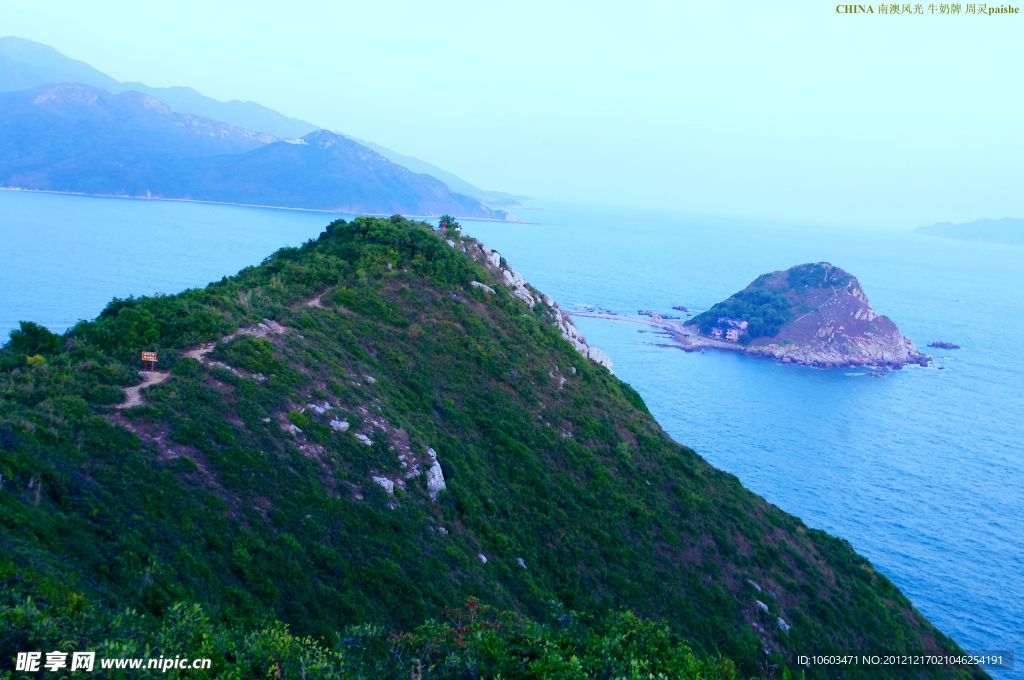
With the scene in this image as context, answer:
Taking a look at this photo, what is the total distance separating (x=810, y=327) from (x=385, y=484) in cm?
12223

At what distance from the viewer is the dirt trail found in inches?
761

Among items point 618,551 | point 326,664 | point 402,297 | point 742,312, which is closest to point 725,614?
point 618,551

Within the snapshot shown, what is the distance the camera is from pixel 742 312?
13362 cm

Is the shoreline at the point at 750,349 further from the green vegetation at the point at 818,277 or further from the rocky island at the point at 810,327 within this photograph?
the green vegetation at the point at 818,277

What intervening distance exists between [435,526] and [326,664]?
10602mm

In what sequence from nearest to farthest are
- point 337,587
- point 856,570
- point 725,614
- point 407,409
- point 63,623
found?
1. point 63,623
2. point 337,587
3. point 725,614
4. point 407,409
5. point 856,570

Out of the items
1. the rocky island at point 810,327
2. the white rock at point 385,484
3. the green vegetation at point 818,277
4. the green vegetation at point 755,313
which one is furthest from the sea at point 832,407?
the white rock at point 385,484

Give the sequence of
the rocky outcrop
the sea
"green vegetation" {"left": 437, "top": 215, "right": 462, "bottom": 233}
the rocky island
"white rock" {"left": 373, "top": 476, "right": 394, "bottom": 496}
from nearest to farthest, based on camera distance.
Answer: "white rock" {"left": 373, "top": 476, "right": 394, "bottom": 496}, the rocky outcrop, "green vegetation" {"left": 437, "top": 215, "right": 462, "bottom": 233}, the sea, the rocky island

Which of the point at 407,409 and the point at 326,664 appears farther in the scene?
the point at 407,409

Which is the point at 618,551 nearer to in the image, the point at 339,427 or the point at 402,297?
the point at 339,427

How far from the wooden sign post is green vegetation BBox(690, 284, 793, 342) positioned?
121m

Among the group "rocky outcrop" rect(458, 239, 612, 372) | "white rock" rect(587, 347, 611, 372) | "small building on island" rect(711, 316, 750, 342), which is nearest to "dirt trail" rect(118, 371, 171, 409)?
"rocky outcrop" rect(458, 239, 612, 372)

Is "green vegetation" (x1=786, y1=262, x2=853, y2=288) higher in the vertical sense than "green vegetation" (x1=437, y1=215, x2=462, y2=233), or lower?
higher

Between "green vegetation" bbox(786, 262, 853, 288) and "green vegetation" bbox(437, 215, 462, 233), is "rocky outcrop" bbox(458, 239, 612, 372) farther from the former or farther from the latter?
"green vegetation" bbox(786, 262, 853, 288)
